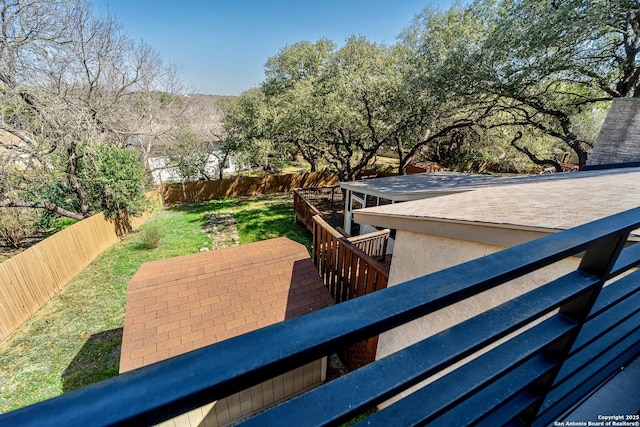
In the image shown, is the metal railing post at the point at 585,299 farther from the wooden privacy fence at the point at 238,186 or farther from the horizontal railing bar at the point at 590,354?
the wooden privacy fence at the point at 238,186

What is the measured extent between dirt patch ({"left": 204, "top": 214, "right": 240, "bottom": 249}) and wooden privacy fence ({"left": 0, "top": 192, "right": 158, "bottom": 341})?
3849 mm

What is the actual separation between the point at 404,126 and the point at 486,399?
11921 millimetres

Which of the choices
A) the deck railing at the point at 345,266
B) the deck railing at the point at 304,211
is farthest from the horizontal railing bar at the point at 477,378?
the deck railing at the point at 304,211

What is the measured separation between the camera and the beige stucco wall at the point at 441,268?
2.42m

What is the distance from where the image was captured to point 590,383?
3.94 ft

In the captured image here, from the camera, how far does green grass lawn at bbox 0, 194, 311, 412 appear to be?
15.7 feet

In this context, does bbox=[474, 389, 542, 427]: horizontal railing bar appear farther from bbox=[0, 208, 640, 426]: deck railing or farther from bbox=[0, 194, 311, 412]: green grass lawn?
bbox=[0, 194, 311, 412]: green grass lawn

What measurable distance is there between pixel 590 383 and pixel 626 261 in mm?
669

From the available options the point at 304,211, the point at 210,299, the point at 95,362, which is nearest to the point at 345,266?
the point at 210,299

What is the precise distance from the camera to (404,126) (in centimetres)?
1149

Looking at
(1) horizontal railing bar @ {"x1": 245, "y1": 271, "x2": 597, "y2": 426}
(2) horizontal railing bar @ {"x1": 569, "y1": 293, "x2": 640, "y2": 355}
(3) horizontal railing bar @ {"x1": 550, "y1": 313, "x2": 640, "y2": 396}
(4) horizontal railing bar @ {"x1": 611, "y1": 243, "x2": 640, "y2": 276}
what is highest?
(4) horizontal railing bar @ {"x1": 611, "y1": 243, "x2": 640, "y2": 276}

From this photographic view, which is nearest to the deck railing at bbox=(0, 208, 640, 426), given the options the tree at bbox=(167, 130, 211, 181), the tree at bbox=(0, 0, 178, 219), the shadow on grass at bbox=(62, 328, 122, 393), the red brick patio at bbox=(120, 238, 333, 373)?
the red brick patio at bbox=(120, 238, 333, 373)

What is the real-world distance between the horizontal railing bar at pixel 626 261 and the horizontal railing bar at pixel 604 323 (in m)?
0.20

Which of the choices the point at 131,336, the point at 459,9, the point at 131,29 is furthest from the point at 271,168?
the point at 131,336
